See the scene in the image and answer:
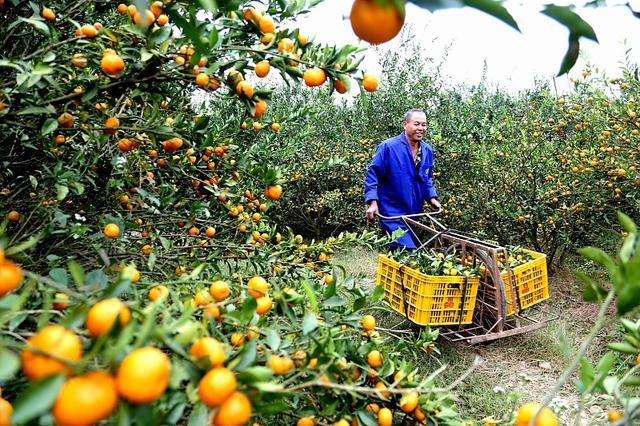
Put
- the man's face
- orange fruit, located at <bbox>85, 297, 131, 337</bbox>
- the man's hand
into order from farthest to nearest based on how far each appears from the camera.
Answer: the man's face, the man's hand, orange fruit, located at <bbox>85, 297, 131, 337</bbox>

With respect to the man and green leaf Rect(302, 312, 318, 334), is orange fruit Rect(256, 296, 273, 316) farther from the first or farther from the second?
the man

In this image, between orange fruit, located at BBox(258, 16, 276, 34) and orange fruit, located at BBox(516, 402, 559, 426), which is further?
orange fruit, located at BBox(258, 16, 276, 34)

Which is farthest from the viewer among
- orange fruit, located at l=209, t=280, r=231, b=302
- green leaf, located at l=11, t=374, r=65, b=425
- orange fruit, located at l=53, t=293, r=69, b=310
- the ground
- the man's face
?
the man's face

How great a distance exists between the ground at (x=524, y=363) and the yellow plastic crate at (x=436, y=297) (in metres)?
0.28

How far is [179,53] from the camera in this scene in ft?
3.95

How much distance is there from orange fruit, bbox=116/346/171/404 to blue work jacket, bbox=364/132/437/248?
142 inches

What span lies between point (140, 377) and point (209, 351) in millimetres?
150

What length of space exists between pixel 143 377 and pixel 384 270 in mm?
3059

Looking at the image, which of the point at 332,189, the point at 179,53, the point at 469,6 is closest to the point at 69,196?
the point at 179,53

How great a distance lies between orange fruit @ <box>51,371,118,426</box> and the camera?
0.50 metres

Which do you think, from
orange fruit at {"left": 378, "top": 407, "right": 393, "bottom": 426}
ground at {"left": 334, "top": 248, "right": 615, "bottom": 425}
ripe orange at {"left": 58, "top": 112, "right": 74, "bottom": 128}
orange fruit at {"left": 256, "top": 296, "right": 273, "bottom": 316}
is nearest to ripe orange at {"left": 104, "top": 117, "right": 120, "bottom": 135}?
ripe orange at {"left": 58, "top": 112, "right": 74, "bottom": 128}

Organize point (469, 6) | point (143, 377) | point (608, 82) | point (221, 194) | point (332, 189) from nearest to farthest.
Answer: point (469, 6) < point (143, 377) < point (221, 194) < point (608, 82) < point (332, 189)

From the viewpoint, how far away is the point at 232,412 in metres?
0.62

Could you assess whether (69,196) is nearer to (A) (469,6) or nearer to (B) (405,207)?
(A) (469,6)
